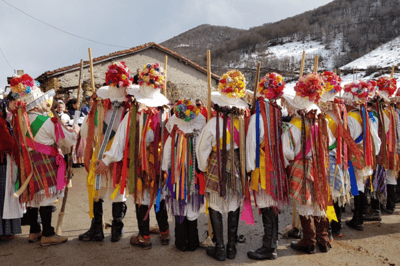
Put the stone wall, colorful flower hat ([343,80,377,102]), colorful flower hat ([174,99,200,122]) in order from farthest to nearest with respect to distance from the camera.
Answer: the stone wall < colorful flower hat ([343,80,377,102]) < colorful flower hat ([174,99,200,122])

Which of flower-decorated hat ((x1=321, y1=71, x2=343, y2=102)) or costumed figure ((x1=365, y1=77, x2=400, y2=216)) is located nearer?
flower-decorated hat ((x1=321, y1=71, x2=343, y2=102))

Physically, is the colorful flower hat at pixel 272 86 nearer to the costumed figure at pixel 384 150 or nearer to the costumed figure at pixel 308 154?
the costumed figure at pixel 308 154

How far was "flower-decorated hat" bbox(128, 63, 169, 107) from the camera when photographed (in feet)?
11.0

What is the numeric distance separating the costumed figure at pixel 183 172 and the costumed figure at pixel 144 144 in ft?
0.62

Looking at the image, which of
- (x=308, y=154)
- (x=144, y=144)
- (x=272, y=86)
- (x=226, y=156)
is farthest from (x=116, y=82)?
(x=308, y=154)

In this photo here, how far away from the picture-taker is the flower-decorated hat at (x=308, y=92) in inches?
124

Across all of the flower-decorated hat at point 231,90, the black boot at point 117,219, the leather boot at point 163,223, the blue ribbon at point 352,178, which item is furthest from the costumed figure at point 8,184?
the blue ribbon at point 352,178

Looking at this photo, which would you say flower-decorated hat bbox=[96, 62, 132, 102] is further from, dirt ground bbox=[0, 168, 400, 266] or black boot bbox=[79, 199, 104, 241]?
dirt ground bbox=[0, 168, 400, 266]

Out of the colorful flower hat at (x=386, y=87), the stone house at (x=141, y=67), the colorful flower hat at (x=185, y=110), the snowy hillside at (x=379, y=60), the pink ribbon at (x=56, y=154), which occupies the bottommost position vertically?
the pink ribbon at (x=56, y=154)

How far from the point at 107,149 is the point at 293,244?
2.55 metres

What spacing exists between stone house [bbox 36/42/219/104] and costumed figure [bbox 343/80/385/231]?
10.7 m

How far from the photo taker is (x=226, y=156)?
10.3 ft

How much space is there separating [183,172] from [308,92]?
1676 mm

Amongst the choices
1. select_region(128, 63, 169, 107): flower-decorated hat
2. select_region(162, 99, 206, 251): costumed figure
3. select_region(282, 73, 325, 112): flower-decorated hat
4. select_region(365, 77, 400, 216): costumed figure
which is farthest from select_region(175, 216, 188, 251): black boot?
select_region(365, 77, 400, 216): costumed figure
